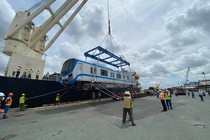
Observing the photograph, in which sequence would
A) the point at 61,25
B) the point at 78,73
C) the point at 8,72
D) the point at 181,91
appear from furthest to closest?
the point at 181,91
the point at 61,25
the point at 8,72
the point at 78,73

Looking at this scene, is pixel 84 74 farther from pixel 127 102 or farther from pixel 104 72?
pixel 127 102

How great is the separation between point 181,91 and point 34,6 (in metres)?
35.8

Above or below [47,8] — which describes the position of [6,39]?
below

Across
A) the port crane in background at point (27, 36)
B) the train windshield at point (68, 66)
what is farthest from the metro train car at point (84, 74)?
the port crane in background at point (27, 36)

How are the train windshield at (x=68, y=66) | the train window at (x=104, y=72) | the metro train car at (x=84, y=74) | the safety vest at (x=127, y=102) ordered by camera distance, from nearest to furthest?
1. the safety vest at (x=127, y=102)
2. the metro train car at (x=84, y=74)
3. the train windshield at (x=68, y=66)
4. the train window at (x=104, y=72)

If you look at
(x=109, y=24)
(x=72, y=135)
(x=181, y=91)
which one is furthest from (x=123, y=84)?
(x=181, y=91)

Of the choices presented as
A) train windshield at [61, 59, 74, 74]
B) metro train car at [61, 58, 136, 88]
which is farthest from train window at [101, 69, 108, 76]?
train windshield at [61, 59, 74, 74]

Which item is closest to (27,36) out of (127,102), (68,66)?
(68,66)

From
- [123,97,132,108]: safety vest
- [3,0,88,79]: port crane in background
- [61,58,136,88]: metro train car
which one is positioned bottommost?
[123,97,132,108]: safety vest

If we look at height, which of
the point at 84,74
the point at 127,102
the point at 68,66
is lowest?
the point at 127,102

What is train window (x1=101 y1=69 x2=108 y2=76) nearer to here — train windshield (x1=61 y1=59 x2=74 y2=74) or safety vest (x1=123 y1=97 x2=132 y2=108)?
train windshield (x1=61 y1=59 x2=74 y2=74)

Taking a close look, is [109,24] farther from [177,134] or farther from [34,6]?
→ [177,134]

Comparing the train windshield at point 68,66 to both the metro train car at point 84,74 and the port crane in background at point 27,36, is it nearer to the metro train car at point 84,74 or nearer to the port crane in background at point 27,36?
the metro train car at point 84,74

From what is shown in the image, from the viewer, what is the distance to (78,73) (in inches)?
406
